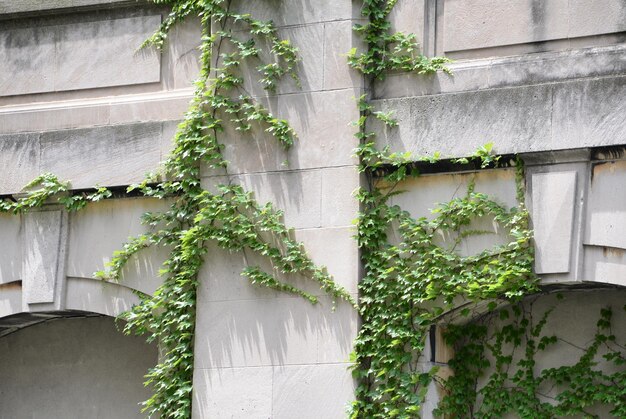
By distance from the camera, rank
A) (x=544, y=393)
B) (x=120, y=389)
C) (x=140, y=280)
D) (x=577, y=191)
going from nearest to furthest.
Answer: (x=577, y=191) → (x=544, y=393) → (x=140, y=280) → (x=120, y=389)

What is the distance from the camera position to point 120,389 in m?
13.8

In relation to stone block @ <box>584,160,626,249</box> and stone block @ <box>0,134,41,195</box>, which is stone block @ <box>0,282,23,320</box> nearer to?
stone block @ <box>0,134,41,195</box>

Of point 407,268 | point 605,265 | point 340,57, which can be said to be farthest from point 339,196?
point 605,265

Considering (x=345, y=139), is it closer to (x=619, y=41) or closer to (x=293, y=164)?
(x=293, y=164)

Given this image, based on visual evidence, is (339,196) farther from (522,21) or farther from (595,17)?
(595,17)

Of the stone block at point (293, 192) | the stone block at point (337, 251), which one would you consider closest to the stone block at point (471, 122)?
the stone block at point (293, 192)

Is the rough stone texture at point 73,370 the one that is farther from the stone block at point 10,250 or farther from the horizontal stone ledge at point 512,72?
the horizontal stone ledge at point 512,72

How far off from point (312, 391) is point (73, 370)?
315cm

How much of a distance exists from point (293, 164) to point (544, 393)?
9.37ft

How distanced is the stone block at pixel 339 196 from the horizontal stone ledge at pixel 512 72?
0.76 meters

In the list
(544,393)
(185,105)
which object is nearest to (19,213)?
(185,105)

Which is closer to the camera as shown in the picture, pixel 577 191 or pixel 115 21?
pixel 577 191

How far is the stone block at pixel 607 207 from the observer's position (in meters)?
11.1

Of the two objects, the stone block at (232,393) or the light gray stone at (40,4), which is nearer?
the stone block at (232,393)
